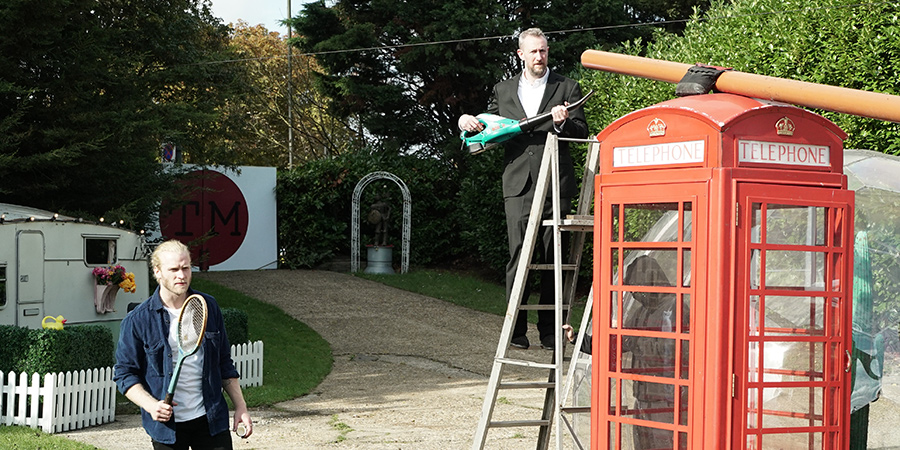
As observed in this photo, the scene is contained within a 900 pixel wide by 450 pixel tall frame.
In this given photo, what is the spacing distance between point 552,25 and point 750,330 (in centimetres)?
2183

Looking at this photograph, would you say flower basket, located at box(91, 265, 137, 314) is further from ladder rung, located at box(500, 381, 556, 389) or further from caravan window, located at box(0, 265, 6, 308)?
ladder rung, located at box(500, 381, 556, 389)

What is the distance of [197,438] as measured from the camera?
4.68 meters

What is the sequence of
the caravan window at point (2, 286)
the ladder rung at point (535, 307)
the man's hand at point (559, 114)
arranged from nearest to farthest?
the ladder rung at point (535, 307), the man's hand at point (559, 114), the caravan window at point (2, 286)

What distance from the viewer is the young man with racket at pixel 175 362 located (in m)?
4.54

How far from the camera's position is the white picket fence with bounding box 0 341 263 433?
963 cm

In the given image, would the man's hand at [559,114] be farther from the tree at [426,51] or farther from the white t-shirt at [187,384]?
the tree at [426,51]

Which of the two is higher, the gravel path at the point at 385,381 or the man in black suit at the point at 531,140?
the man in black suit at the point at 531,140

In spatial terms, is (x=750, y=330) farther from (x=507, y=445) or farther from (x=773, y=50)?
(x=773, y=50)

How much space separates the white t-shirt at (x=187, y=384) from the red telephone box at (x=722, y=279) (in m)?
2.07

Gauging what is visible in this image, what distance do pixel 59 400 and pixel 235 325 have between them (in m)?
3.25

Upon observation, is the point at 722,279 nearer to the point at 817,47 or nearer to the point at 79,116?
the point at 817,47

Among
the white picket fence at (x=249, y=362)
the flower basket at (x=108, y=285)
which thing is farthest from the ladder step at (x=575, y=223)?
the flower basket at (x=108, y=285)

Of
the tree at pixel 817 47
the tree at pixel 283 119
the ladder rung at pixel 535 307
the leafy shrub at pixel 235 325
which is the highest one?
the tree at pixel 283 119

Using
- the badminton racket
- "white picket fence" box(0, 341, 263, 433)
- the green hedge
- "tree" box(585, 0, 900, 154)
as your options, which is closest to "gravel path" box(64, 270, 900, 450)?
"white picket fence" box(0, 341, 263, 433)
